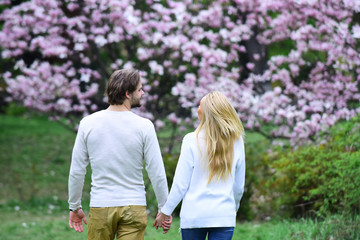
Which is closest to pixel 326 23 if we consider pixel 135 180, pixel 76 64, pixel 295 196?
pixel 295 196

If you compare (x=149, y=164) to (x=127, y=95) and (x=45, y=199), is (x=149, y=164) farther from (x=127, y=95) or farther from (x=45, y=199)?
(x=45, y=199)

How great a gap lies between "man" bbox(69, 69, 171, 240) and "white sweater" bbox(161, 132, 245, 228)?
0.74 feet

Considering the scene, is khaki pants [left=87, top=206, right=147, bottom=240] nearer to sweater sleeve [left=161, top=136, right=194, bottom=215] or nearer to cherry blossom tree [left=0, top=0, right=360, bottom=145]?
sweater sleeve [left=161, top=136, right=194, bottom=215]

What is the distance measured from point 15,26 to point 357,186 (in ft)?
20.9

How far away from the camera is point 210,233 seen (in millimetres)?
3205

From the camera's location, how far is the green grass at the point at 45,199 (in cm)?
552

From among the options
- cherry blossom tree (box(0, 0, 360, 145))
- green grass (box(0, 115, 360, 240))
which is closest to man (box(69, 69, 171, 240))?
green grass (box(0, 115, 360, 240))

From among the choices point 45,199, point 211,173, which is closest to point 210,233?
point 211,173

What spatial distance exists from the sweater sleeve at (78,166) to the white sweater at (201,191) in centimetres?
58

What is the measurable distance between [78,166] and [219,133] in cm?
93

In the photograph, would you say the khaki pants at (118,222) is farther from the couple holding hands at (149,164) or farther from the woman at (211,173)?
the woman at (211,173)

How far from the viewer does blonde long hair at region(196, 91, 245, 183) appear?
3195mm

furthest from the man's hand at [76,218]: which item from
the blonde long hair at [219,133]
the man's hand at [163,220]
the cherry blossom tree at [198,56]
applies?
the cherry blossom tree at [198,56]

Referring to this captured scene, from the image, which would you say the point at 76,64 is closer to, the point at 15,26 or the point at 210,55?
the point at 15,26
